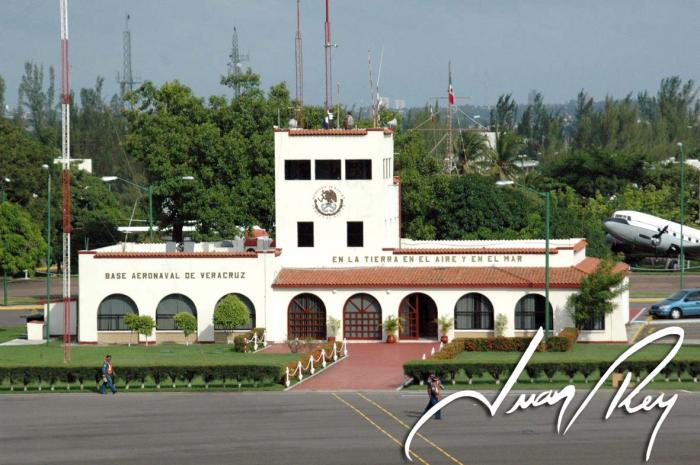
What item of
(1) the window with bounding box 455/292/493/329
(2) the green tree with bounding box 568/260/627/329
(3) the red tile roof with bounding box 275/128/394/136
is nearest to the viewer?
(2) the green tree with bounding box 568/260/627/329

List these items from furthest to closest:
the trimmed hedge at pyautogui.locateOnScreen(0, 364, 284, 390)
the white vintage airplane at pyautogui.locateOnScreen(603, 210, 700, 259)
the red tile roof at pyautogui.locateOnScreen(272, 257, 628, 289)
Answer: the white vintage airplane at pyautogui.locateOnScreen(603, 210, 700, 259), the red tile roof at pyautogui.locateOnScreen(272, 257, 628, 289), the trimmed hedge at pyautogui.locateOnScreen(0, 364, 284, 390)

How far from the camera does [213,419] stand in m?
47.7

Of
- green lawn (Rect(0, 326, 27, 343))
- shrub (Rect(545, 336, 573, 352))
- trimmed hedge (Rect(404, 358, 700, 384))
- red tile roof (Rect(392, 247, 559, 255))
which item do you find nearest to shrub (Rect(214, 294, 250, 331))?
red tile roof (Rect(392, 247, 559, 255))

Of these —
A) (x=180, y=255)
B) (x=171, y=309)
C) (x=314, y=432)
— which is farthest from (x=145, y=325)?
(x=314, y=432)

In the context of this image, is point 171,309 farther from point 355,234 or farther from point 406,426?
point 406,426

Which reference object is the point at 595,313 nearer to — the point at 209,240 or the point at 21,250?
the point at 209,240

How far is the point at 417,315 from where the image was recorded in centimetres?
7100

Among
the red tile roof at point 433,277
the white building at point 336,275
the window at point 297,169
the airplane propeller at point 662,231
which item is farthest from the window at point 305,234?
the airplane propeller at point 662,231

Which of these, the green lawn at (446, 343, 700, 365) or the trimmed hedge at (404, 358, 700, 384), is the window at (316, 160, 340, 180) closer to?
the green lawn at (446, 343, 700, 365)

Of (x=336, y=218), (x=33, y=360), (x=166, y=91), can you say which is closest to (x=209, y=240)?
(x=166, y=91)

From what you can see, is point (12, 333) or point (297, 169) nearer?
point (297, 169)

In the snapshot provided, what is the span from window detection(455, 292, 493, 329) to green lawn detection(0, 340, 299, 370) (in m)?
9.69

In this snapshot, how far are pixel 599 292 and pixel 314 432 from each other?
26.5m

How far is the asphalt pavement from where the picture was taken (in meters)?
40.7
